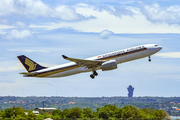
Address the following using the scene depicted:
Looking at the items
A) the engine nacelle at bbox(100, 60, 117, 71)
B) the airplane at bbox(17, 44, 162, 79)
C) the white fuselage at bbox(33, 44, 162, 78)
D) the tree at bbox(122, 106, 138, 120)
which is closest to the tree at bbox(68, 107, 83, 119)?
the tree at bbox(122, 106, 138, 120)

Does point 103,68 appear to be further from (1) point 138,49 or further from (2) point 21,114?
(2) point 21,114

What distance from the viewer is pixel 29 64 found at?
226 feet

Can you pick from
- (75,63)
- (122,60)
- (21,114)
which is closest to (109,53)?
(122,60)

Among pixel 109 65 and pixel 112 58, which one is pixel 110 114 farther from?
pixel 109 65

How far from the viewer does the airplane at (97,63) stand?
59812mm

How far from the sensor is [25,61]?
229 ft

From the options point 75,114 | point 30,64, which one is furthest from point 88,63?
point 75,114

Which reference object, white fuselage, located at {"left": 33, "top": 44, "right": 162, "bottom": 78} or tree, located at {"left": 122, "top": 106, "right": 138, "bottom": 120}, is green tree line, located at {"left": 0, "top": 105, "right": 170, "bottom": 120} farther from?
white fuselage, located at {"left": 33, "top": 44, "right": 162, "bottom": 78}

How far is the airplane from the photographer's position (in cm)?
5981

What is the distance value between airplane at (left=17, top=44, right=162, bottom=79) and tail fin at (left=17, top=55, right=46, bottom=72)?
123 cm

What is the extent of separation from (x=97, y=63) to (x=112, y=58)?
3.06 metres

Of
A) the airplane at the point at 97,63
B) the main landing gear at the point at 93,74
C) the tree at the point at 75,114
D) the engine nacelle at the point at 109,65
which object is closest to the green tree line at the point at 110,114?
the tree at the point at 75,114

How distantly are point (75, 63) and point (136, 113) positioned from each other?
28.7 meters

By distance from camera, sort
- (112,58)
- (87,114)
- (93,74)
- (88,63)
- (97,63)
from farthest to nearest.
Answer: (87,114) < (93,74) < (97,63) < (88,63) < (112,58)
